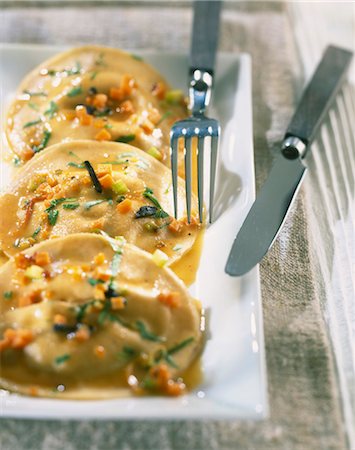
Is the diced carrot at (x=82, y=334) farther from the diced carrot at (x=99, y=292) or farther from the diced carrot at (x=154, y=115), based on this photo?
the diced carrot at (x=154, y=115)

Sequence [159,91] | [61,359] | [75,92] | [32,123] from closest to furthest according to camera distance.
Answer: [61,359] < [32,123] < [75,92] < [159,91]

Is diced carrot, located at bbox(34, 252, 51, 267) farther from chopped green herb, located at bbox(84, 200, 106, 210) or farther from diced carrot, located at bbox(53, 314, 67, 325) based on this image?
chopped green herb, located at bbox(84, 200, 106, 210)

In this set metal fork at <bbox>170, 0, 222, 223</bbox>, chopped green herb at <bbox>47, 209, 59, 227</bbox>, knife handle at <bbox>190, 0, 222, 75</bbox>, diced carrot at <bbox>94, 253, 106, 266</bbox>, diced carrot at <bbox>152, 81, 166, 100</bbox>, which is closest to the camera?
diced carrot at <bbox>94, 253, 106, 266</bbox>

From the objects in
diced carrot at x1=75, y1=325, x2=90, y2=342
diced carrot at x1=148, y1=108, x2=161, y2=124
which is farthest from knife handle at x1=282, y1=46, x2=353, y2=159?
diced carrot at x1=75, y1=325, x2=90, y2=342

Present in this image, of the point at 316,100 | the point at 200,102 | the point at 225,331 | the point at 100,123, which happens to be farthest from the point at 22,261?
the point at 316,100

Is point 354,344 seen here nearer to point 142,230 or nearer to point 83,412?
point 142,230

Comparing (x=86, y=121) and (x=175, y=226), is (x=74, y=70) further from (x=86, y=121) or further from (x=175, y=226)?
(x=175, y=226)

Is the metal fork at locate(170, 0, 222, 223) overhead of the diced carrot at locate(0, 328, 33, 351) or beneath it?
overhead
